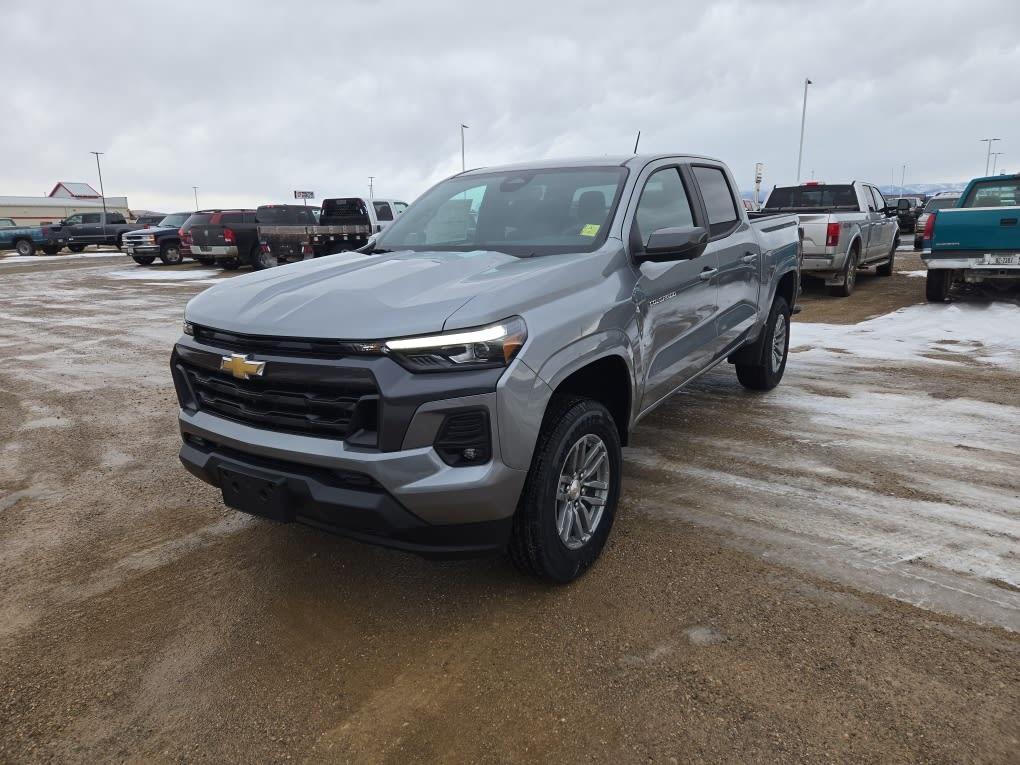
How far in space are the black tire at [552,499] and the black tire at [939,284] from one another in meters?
9.34

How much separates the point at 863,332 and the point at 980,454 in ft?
14.9

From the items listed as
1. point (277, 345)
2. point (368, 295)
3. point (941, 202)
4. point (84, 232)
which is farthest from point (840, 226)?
point (84, 232)

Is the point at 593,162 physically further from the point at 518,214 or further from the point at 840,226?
the point at 840,226

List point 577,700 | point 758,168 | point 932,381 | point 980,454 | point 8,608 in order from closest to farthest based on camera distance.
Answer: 1. point 577,700
2. point 8,608
3. point 980,454
4. point 932,381
5. point 758,168

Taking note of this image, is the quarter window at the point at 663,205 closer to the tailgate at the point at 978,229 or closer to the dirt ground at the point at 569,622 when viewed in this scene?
the dirt ground at the point at 569,622

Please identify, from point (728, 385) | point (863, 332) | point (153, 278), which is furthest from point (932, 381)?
point (153, 278)

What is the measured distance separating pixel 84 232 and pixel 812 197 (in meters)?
30.0

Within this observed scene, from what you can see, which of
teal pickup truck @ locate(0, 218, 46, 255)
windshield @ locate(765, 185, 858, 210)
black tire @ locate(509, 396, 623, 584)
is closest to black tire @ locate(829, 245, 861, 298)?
windshield @ locate(765, 185, 858, 210)

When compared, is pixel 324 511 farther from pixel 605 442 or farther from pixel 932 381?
pixel 932 381

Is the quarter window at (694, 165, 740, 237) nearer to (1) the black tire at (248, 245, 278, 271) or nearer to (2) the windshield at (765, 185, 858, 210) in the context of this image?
(2) the windshield at (765, 185, 858, 210)

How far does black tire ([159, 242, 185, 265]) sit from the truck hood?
21812mm

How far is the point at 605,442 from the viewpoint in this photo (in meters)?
3.23

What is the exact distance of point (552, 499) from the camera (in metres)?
2.85

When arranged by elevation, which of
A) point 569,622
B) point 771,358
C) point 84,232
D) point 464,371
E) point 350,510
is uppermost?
point 84,232
